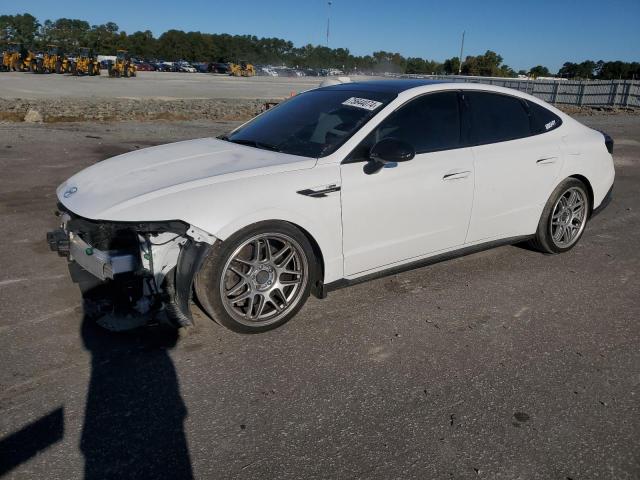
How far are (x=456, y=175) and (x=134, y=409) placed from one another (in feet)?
9.30

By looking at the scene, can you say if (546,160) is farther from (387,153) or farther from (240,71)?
(240,71)

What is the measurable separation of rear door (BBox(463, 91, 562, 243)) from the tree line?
266 ft

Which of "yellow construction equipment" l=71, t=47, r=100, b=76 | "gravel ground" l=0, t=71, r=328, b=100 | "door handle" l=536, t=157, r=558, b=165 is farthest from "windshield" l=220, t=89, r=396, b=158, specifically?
"yellow construction equipment" l=71, t=47, r=100, b=76

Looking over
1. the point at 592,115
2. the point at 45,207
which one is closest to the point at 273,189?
the point at 45,207

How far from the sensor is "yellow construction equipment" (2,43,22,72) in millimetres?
49797

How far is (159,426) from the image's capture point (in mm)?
2674

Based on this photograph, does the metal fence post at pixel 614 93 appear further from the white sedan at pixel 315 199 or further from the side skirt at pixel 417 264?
the side skirt at pixel 417 264

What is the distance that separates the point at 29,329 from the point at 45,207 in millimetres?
3297

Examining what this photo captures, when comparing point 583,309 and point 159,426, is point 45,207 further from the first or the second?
point 583,309

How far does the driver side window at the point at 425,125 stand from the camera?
13.1ft

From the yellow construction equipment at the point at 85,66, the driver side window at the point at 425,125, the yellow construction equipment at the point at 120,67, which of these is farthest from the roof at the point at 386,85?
the yellow construction equipment at the point at 85,66

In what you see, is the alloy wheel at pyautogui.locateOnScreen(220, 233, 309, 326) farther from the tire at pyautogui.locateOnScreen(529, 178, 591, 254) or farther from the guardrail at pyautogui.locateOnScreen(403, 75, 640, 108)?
the guardrail at pyautogui.locateOnScreen(403, 75, 640, 108)

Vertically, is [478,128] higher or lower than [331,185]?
higher

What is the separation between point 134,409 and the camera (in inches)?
110
